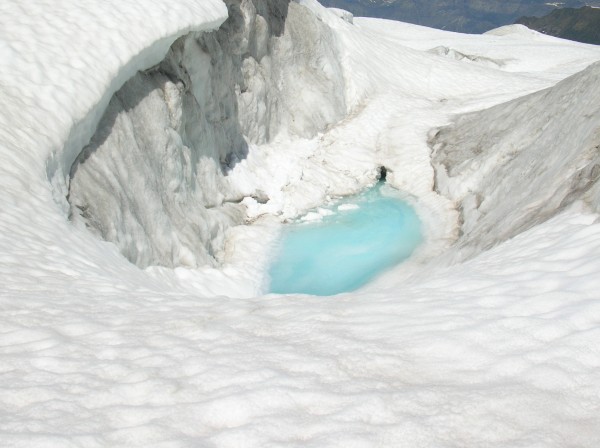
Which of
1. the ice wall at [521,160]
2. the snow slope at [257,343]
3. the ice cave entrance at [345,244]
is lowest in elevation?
the snow slope at [257,343]

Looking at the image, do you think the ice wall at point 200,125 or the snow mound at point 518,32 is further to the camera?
the snow mound at point 518,32

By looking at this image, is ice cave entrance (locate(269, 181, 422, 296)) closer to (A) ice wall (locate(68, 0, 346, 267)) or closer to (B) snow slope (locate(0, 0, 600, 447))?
(A) ice wall (locate(68, 0, 346, 267))

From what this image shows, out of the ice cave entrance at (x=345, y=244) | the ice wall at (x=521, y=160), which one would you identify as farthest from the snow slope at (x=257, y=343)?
the ice cave entrance at (x=345, y=244)

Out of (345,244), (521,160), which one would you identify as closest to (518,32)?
(521,160)

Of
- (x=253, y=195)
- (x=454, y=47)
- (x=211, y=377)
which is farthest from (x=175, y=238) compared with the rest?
(x=454, y=47)

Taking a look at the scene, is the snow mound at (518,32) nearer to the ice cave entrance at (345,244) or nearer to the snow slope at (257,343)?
the ice cave entrance at (345,244)

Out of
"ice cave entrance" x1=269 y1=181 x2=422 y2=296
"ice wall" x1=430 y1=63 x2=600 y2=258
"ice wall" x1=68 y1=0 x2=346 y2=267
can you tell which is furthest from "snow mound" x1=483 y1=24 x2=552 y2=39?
"ice cave entrance" x1=269 y1=181 x2=422 y2=296

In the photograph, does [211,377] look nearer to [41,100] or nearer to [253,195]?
[41,100]

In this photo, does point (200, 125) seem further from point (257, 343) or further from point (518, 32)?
point (518, 32)
